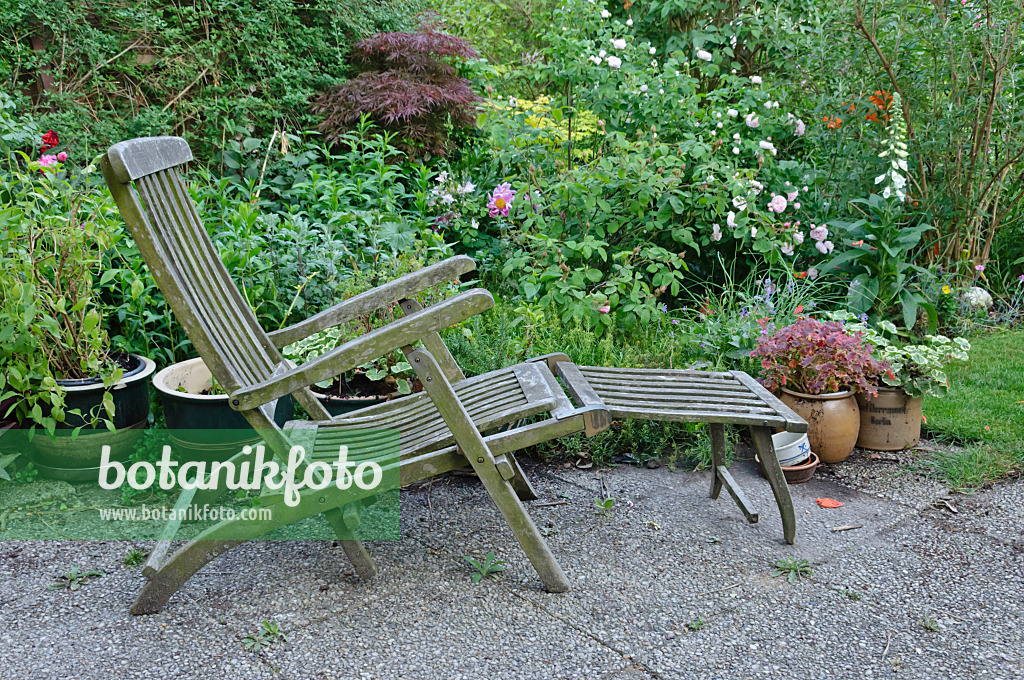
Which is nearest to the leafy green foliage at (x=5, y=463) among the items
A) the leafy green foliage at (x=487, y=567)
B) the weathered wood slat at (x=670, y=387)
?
the leafy green foliage at (x=487, y=567)

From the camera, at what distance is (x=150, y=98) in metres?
5.02

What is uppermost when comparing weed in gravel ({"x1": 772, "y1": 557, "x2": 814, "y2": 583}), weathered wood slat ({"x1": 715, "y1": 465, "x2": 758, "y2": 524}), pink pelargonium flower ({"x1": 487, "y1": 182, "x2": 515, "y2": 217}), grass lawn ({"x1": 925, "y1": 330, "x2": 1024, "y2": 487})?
pink pelargonium flower ({"x1": 487, "y1": 182, "x2": 515, "y2": 217})

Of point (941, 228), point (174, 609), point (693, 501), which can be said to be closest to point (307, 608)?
point (174, 609)

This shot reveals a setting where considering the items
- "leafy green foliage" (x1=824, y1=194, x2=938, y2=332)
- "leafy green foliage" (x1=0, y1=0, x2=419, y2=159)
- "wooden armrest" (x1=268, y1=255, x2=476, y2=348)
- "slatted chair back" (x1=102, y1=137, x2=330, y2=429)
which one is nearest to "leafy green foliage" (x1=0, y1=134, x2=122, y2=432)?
"slatted chair back" (x1=102, y1=137, x2=330, y2=429)

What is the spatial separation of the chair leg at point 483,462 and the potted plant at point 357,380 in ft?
3.08

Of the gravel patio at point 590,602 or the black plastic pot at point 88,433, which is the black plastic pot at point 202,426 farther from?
the gravel patio at point 590,602

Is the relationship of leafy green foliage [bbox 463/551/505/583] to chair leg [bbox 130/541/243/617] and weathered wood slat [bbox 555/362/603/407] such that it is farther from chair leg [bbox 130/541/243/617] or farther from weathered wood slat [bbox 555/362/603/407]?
chair leg [bbox 130/541/243/617]

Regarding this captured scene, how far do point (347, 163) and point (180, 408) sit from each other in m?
2.61

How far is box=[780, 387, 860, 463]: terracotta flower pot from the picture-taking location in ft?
10.2

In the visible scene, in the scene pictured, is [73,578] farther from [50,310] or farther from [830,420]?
[830,420]

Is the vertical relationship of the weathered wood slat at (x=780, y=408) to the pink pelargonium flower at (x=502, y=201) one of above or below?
below

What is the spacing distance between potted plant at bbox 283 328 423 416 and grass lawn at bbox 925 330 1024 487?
7.18 feet

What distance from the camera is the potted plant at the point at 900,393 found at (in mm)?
3203

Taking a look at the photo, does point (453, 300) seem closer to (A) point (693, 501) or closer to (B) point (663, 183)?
(A) point (693, 501)
